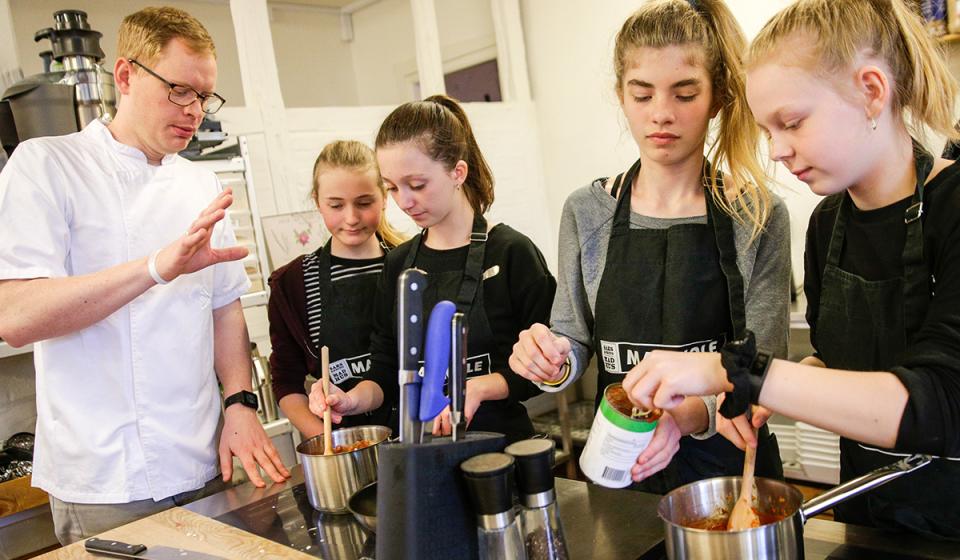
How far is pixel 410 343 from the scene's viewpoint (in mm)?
724

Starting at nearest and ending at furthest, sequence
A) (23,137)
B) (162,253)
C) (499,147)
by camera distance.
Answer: (162,253), (23,137), (499,147)

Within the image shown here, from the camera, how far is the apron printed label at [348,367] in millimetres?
1735

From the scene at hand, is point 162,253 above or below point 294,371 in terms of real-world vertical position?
above

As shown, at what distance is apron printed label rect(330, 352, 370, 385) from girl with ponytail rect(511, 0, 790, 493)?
0.63 m

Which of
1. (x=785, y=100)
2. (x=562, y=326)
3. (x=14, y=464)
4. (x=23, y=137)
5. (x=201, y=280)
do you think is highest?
(x=23, y=137)

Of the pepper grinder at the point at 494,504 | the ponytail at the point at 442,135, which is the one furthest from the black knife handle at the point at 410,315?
the ponytail at the point at 442,135

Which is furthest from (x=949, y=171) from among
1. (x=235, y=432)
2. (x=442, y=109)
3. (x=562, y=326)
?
(x=235, y=432)

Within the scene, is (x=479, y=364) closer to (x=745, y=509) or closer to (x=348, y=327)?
(x=348, y=327)

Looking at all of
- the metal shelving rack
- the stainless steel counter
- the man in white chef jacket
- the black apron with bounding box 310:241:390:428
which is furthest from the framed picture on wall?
the stainless steel counter

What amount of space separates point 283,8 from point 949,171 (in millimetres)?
5393

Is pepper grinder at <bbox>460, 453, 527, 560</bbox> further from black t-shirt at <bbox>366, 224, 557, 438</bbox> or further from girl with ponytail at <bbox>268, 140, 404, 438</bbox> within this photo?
girl with ponytail at <bbox>268, 140, 404, 438</bbox>

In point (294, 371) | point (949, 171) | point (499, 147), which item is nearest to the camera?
point (949, 171)

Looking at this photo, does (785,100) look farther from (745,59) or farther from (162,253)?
(162,253)

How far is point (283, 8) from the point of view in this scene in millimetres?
5480
